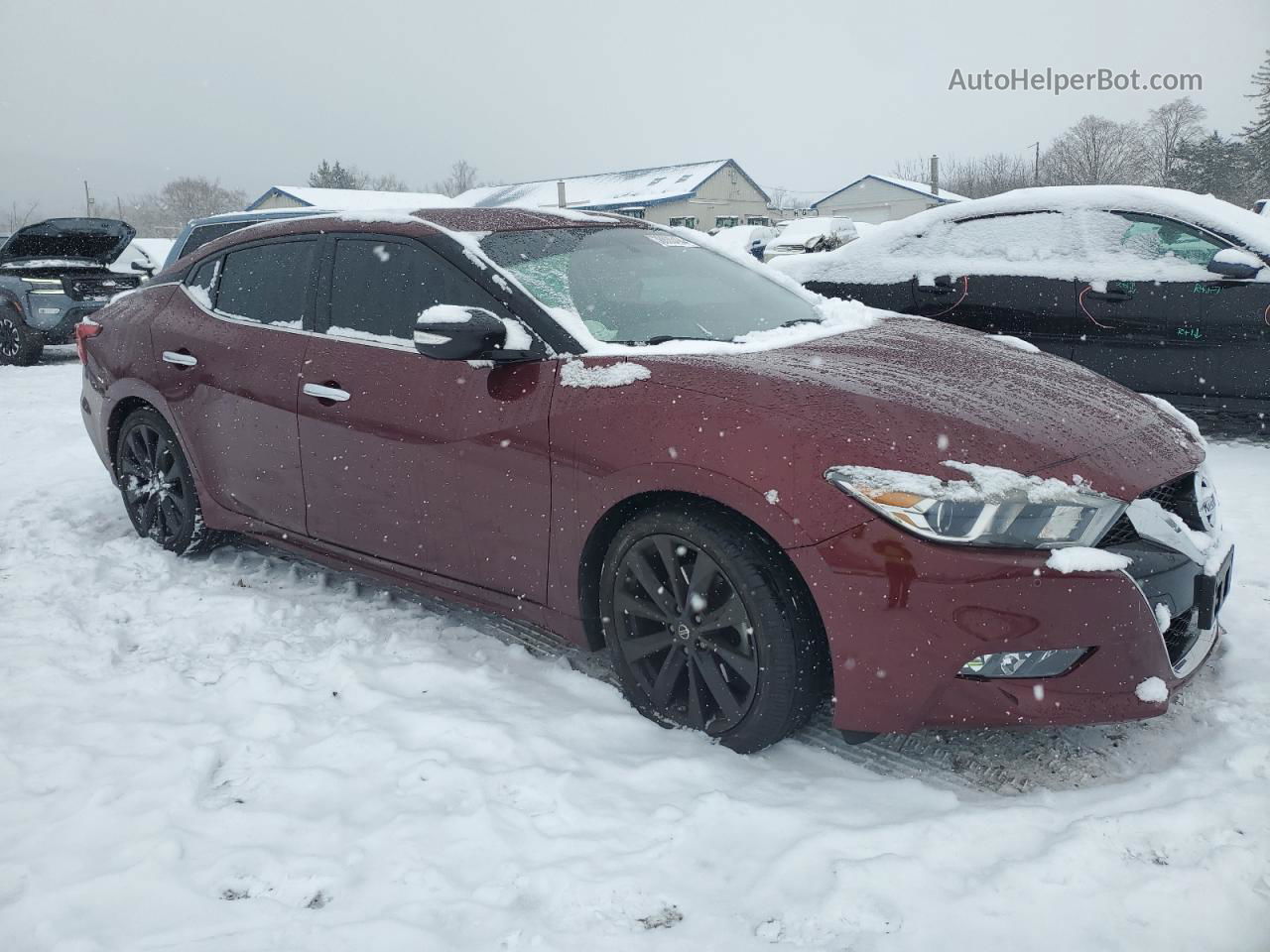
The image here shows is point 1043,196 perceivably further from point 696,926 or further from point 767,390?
point 696,926

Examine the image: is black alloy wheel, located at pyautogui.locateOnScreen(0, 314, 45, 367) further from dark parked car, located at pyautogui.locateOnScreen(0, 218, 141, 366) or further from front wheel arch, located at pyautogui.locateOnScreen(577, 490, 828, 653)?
front wheel arch, located at pyautogui.locateOnScreen(577, 490, 828, 653)

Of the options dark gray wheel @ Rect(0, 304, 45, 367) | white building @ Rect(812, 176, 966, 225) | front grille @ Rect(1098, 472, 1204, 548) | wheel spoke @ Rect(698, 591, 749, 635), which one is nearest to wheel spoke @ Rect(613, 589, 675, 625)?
wheel spoke @ Rect(698, 591, 749, 635)

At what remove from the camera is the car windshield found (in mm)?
3178

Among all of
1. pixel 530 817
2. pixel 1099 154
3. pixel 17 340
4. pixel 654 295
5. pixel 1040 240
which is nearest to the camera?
pixel 530 817

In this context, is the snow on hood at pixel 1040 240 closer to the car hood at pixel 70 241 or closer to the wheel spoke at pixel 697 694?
the wheel spoke at pixel 697 694

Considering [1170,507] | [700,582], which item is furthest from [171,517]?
[1170,507]

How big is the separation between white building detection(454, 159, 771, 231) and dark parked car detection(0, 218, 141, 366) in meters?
36.0

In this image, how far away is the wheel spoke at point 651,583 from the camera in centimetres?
278

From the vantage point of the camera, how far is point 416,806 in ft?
8.31

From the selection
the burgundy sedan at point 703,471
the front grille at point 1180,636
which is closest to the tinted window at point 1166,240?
the burgundy sedan at point 703,471

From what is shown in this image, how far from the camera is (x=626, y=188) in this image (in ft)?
168

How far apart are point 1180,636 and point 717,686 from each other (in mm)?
1222

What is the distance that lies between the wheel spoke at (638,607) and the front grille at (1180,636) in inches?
51.4

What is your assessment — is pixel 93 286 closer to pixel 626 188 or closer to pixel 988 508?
pixel 988 508
